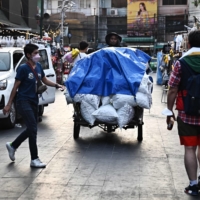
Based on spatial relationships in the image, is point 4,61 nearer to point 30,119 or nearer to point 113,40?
point 113,40

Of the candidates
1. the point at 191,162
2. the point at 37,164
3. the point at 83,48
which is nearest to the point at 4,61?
the point at 83,48

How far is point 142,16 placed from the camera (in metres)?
69.2

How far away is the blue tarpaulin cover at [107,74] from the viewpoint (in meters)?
9.40

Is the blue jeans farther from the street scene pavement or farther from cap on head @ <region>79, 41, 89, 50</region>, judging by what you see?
cap on head @ <region>79, 41, 89, 50</region>

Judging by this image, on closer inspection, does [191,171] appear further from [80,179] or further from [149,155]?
[149,155]

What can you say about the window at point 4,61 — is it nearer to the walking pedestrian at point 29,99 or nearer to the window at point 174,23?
the walking pedestrian at point 29,99

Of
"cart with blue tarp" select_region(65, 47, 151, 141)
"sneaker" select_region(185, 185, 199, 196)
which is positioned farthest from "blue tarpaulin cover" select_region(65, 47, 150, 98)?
"sneaker" select_region(185, 185, 199, 196)

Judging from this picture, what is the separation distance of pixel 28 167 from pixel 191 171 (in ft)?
8.56

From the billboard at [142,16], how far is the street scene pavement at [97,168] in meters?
59.1

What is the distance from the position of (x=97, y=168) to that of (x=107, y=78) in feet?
7.88

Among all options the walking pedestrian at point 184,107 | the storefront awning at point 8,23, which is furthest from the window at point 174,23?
the walking pedestrian at point 184,107

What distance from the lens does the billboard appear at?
6919 centimetres

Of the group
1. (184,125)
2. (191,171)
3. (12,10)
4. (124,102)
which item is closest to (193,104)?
(184,125)

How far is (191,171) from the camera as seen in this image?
240 inches
